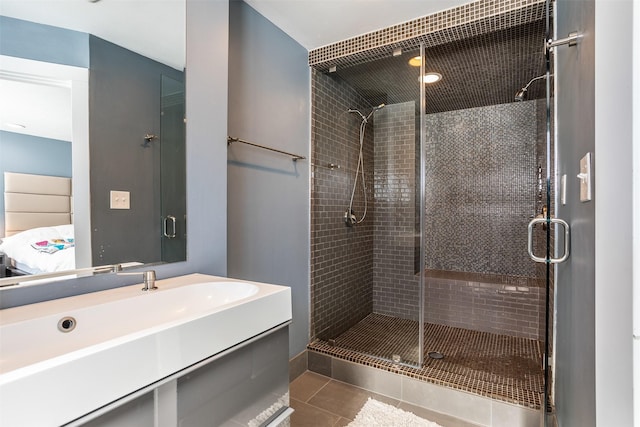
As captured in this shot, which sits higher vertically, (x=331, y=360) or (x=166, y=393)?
(x=166, y=393)

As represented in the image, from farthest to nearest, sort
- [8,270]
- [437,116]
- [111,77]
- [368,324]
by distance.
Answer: [437,116] → [368,324] → [111,77] → [8,270]

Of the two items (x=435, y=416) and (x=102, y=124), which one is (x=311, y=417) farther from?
(x=102, y=124)

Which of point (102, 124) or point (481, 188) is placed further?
point (481, 188)

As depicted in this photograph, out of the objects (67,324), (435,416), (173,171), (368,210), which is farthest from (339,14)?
(435,416)

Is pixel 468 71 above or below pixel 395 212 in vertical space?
above

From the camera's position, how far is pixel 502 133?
3518 millimetres

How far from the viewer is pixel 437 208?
149 inches

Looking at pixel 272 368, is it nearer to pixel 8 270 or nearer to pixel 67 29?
pixel 8 270

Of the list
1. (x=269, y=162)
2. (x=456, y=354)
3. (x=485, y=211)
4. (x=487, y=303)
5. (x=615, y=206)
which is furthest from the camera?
(x=485, y=211)

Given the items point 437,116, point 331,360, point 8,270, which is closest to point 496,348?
point 331,360

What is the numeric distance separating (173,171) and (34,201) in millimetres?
525

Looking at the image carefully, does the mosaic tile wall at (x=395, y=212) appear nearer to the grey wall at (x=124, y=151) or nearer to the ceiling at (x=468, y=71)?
the ceiling at (x=468, y=71)

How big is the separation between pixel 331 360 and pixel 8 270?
1952 millimetres

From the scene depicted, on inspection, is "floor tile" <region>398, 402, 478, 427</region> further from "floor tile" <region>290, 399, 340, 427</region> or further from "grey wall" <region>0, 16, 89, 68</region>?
"grey wall" <region>0, 16, 89, 68</region>
